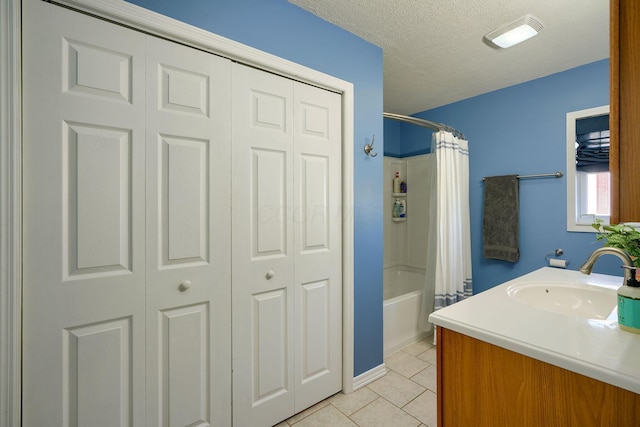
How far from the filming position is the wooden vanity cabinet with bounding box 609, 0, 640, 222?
0.73 metres

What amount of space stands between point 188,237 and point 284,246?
52cm

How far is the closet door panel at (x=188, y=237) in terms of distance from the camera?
1207 millimetres

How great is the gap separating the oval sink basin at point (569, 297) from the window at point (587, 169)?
1.28 m

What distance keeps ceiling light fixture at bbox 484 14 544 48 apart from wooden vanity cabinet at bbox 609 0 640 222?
3.84ft

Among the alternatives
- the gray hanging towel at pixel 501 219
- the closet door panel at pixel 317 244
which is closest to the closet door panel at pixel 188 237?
the closet door panel at pixel 317 244

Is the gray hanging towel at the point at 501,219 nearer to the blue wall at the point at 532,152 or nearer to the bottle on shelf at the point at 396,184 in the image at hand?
the blue wall at the point at 532,152

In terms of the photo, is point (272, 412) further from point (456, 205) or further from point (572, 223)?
point (572, 223)

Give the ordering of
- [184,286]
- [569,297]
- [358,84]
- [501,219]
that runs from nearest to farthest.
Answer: [184,286] < [569,297] < [358,84] < [501,219]

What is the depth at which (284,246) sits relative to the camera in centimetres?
160

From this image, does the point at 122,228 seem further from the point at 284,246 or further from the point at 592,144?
the point at 592,144

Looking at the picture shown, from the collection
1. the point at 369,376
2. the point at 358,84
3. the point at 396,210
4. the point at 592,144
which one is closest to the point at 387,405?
the point at 369,376

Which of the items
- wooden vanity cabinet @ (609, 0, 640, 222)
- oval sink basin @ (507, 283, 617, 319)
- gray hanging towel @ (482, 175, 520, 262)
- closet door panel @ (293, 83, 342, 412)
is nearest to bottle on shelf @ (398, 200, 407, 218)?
gray hanging towel @ (482, 175, 520, 262)

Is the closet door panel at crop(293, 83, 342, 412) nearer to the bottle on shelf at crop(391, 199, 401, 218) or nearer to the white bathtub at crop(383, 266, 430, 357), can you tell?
the white bathtub at crop(383, 266, 430, 357)

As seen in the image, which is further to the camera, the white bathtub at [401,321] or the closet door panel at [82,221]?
the white bathtub at [401,321]
